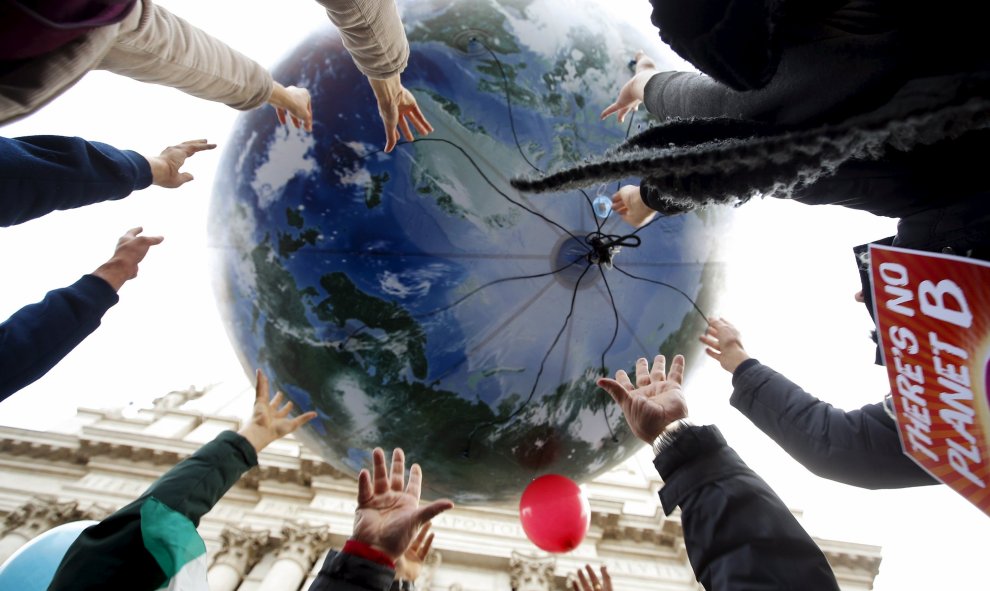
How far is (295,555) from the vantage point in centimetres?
985

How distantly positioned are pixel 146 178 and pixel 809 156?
3229 mm

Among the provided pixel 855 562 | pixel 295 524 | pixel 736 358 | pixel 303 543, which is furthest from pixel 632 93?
pixel 855 562

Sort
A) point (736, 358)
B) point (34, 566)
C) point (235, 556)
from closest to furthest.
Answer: point (736, 358)
point (34, 566)
point (235, 556)

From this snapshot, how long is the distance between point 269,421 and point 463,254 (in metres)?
1.53

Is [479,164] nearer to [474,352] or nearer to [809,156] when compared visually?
[474,352]

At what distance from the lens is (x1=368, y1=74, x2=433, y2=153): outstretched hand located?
86.2 inches

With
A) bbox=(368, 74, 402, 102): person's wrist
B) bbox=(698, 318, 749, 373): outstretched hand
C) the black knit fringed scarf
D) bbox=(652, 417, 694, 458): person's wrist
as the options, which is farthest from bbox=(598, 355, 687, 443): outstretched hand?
bbox=(368, 74, 402, 102): person's wrist

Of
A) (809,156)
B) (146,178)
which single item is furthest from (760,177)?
(146,178)

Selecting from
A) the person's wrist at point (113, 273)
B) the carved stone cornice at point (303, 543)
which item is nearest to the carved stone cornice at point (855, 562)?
the carved stone cornice at point (303, 543)

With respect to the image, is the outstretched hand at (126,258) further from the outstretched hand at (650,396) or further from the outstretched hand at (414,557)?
the outstretched hand at (650,396)

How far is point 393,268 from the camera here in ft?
7.26

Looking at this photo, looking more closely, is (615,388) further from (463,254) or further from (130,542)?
(130,542)

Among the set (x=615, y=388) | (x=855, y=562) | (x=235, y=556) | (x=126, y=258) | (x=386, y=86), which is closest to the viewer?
(x=386, y=86)

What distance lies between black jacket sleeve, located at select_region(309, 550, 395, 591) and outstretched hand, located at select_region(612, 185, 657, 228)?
1.82 metres
